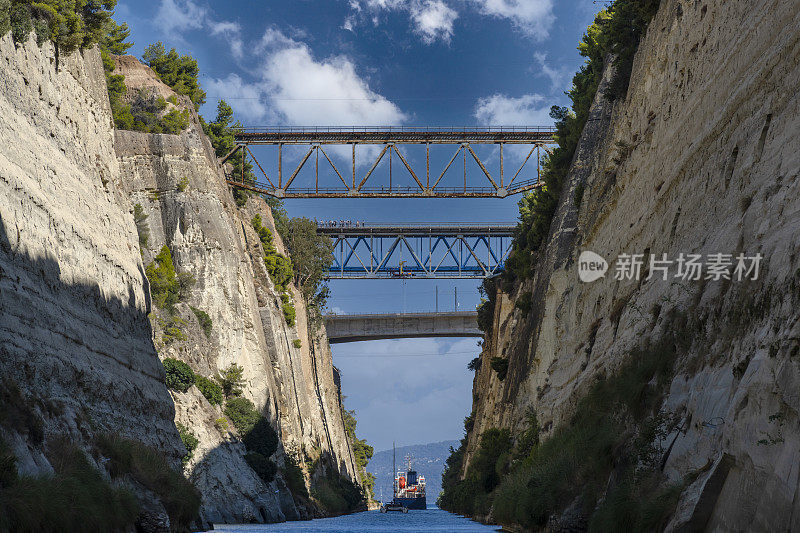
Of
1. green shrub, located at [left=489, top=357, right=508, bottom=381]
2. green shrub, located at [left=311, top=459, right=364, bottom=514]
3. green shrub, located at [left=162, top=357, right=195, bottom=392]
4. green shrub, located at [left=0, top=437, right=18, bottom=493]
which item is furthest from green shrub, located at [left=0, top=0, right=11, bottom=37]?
green shrub, located at [left=311, top=459, right=364, bottom=514]

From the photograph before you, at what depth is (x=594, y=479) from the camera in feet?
52.6

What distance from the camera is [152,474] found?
2139 centimetres

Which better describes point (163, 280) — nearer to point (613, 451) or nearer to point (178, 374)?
point (178, 374)

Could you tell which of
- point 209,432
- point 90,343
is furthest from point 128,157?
point 90,343

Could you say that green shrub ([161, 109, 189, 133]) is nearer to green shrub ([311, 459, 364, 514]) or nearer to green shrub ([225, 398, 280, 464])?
green shrub ([225, 398, 280, 464])

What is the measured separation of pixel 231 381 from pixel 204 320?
3.08 m

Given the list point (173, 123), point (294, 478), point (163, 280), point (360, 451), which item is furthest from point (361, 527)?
point (360, 451)

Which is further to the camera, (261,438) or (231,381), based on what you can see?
(231,381)

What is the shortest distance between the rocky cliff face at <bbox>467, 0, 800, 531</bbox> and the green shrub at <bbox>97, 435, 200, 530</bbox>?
9.97 metres

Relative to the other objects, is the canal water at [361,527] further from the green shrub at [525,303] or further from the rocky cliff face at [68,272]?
the green shrub at [525,303]

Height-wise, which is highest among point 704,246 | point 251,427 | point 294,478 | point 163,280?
point 163,280

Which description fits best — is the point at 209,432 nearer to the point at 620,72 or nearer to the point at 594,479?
the point at 620,72

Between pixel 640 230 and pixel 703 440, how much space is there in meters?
11.8

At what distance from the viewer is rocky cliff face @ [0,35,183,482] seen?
18.7 meters
